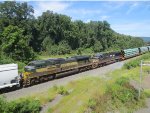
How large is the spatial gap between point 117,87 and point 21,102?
47.2 ft

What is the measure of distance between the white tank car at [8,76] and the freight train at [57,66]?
2037 mm

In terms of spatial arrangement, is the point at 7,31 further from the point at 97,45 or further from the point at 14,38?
the point at 97,45

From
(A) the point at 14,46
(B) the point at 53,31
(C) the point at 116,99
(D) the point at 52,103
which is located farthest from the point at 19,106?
(B) the point at 53,31

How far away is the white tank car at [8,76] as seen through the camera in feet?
106

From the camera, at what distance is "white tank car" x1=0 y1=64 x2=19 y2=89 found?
32.3 m

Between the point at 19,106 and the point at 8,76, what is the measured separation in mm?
10898

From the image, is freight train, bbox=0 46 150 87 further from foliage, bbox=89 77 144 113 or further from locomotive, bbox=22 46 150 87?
foliage, bbox=89 77 144 113

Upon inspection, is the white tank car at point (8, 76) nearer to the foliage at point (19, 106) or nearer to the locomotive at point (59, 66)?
the locomotive at point (59, 66)

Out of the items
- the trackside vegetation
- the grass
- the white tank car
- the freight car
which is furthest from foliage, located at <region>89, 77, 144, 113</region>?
the freight car

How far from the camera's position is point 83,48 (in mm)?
116562

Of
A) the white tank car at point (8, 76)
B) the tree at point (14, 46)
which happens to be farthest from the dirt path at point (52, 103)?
the tree at point (14, 46)

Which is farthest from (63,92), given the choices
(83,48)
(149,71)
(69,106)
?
(83,48)

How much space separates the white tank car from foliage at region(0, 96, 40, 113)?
29.3 ft

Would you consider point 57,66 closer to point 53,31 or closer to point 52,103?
point 52,103
